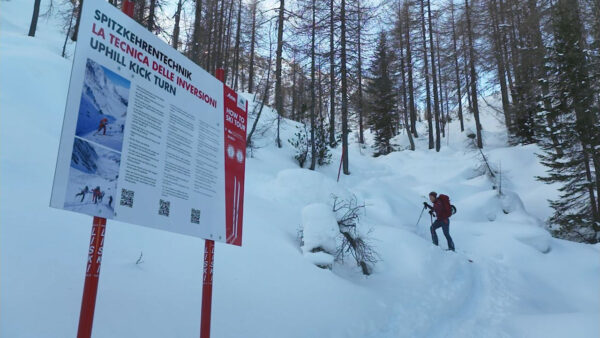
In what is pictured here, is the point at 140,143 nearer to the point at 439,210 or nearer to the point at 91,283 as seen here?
the point at 91,283

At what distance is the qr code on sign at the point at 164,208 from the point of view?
2572mm

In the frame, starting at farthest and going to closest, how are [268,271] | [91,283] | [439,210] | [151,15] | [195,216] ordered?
[151,15] < [439,210] < [268,271] < [195,216] < [91,283]

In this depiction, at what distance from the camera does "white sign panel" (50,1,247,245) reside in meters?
2.07

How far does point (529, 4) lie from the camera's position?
54.1 ft

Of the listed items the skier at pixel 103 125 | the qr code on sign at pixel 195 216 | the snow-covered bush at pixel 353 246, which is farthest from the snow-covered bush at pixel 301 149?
the skier at pixel 103 125

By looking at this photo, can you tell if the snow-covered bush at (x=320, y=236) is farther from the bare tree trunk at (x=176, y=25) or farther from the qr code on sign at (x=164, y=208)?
the bare tree trunk at (x=176, y=25)

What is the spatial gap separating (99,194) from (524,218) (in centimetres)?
1467

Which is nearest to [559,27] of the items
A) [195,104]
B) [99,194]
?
[195,104]

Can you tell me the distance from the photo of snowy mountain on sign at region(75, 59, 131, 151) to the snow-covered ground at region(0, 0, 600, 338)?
1.47 meters

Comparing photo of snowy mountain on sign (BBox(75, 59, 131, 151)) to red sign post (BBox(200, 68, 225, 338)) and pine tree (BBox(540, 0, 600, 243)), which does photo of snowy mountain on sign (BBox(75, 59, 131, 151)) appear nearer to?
red sign post (BBox(200, 68, 225, 338))

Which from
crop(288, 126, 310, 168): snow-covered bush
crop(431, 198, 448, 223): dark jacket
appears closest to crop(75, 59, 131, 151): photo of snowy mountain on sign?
crop(431, 198, 448, 223): dark jacket

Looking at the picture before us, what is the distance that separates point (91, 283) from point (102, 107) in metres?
1.12

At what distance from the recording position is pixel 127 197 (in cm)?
233

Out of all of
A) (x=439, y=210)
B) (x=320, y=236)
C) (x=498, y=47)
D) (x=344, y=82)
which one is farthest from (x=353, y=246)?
(x=498, y=47)
